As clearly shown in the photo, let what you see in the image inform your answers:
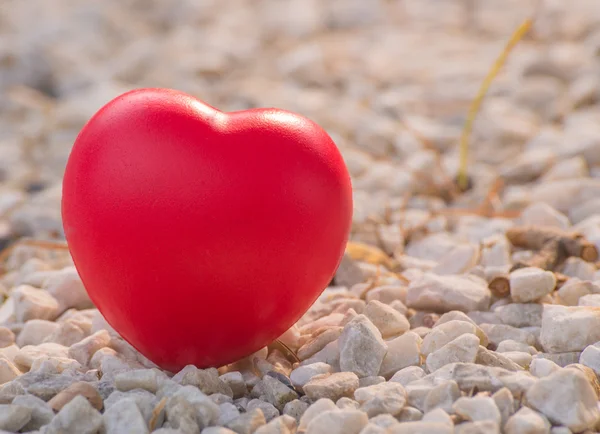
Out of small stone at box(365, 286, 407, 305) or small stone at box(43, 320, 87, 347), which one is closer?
small stone at box(43, 320, 87, 347)

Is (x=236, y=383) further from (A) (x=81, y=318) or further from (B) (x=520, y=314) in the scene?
(B) (x=520, y=314)

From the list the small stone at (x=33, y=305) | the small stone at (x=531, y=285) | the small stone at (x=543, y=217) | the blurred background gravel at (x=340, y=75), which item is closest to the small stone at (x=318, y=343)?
the small stone at (x=531, y=285)

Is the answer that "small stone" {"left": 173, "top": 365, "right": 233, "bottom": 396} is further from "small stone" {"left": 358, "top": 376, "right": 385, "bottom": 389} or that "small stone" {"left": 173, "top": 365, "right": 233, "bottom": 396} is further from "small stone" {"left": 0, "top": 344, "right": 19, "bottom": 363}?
"small stone" {"left": 0, "top": 344, "right": 19, "bottom": 363}

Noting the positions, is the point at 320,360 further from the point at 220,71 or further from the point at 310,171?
the point at 220,71

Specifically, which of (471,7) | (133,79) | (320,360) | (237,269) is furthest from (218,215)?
(471,7)

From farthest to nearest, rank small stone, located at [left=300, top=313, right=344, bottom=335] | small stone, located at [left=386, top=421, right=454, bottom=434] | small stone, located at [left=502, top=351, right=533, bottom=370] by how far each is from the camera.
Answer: small stone, located at [left=300, top=313, right=344, bottom=335], small stone, located at [left=502, top=351, right=533, bottom=370], small stone, located at [left=386, top=421, right=454, bottom=434]

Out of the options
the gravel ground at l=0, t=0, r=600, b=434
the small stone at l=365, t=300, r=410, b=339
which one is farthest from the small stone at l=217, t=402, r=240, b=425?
the small stone at l=365, t=300, r=410, b=339
